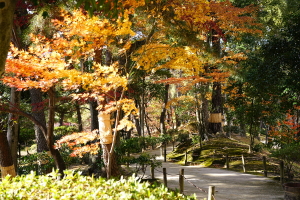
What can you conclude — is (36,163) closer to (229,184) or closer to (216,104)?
(229,184)

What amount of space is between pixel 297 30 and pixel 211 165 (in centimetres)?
674

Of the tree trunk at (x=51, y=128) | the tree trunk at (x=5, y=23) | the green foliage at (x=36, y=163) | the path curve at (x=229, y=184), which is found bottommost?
the path curve at (x=229, y=184)

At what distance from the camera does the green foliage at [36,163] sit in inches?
372

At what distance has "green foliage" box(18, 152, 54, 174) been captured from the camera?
9.46 metres

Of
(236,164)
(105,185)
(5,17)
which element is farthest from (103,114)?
(236,164)

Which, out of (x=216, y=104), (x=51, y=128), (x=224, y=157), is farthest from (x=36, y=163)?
(x=216, y=104)

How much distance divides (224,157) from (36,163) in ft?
26.3

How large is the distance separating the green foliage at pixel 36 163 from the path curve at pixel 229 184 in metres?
4.14

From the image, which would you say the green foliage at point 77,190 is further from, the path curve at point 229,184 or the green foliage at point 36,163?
the green foliage at point 36,163

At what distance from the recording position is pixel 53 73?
5.39m

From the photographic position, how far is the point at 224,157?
1209 centimetres

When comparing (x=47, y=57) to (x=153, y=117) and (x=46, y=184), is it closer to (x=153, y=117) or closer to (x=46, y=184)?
(x=46, y=184)

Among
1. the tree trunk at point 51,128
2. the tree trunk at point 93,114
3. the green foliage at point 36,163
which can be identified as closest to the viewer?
the tree trunk at point 51,128

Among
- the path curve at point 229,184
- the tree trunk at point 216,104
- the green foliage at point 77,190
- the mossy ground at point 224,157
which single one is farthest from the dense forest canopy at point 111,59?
the path curve at point 229,184
